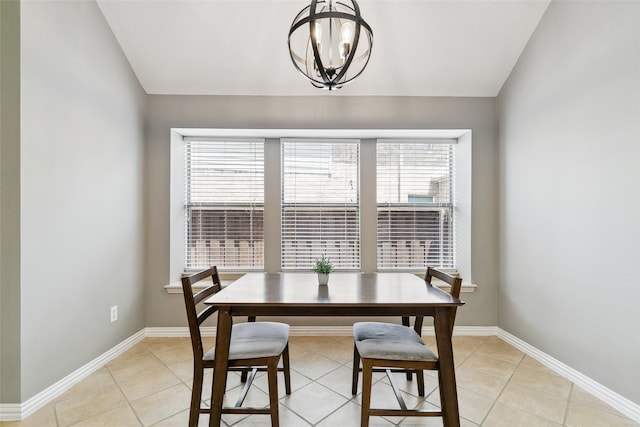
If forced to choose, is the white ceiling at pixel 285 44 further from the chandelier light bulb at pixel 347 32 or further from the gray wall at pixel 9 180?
the chandelier light bulb at pixel 347 32

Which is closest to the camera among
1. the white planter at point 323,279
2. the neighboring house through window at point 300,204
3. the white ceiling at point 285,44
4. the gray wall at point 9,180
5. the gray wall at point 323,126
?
the gray wall at point 9,180

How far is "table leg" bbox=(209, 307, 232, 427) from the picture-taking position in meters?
1.50

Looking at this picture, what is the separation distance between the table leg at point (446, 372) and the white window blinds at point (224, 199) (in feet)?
6.99

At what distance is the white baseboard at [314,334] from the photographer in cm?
175

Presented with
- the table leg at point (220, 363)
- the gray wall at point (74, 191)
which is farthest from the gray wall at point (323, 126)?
the table leg at point (220, 363)

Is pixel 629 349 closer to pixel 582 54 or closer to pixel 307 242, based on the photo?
pixel 582 54

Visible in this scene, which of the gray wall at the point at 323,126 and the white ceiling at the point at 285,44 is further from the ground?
the white ceiling at the point at 285,44

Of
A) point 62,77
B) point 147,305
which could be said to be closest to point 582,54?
point 62,77

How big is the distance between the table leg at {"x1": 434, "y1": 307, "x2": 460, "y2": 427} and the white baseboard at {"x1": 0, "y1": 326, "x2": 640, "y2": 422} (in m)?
1.23

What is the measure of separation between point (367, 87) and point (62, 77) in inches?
95.0

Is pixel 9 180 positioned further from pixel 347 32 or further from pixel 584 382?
pixel 584 382

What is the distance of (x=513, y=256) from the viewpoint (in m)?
2.78

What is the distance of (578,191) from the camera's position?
6.91 feet

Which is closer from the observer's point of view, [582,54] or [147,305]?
[582,54]
